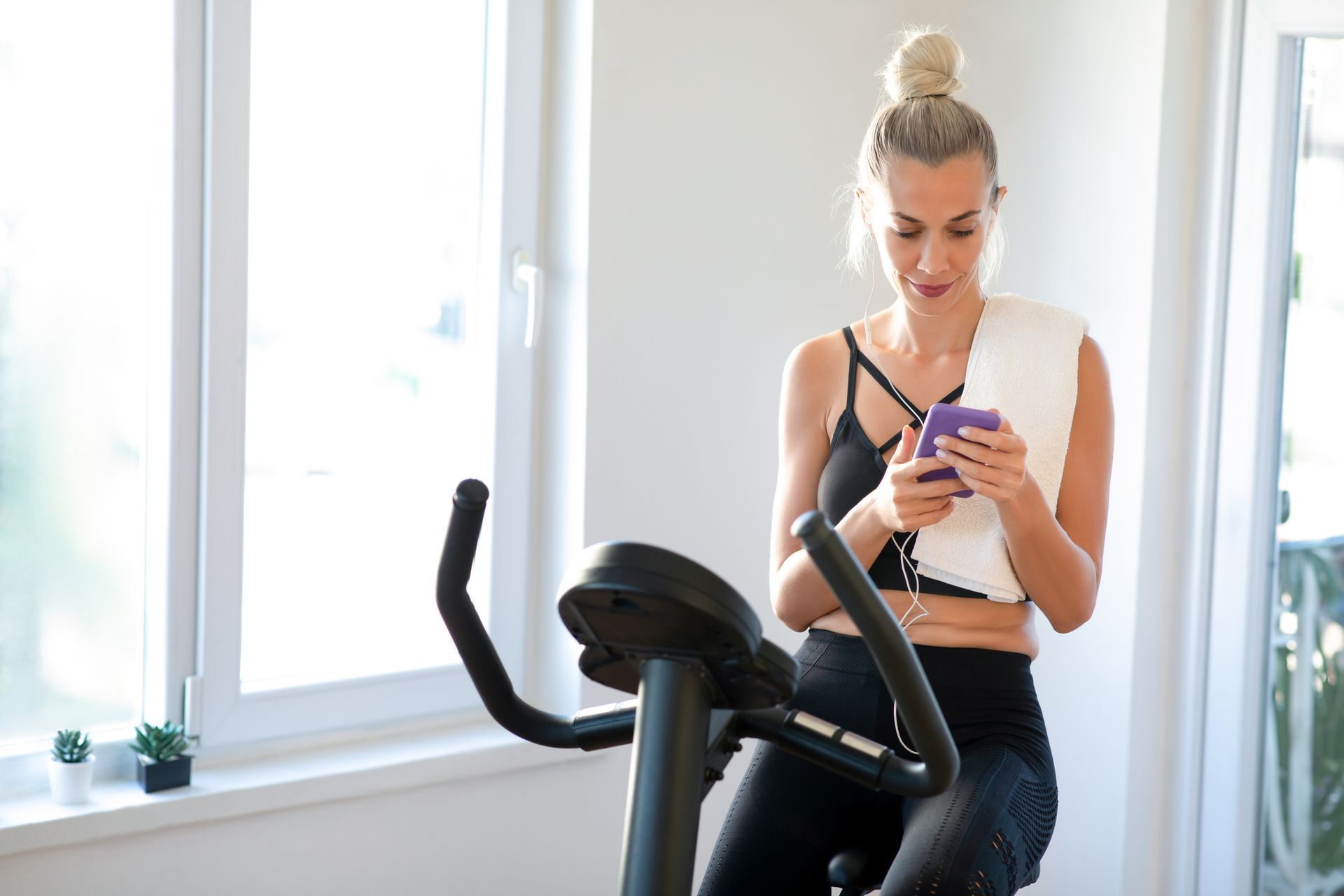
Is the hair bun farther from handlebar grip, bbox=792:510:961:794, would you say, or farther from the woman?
handlebar grip, bbox=792:510:961:794

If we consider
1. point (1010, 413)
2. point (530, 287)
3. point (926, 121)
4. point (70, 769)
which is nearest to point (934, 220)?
point (926, 121)

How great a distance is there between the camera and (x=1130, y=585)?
2363mm

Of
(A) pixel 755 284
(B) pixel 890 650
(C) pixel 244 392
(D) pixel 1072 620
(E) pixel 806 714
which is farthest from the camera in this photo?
(A) pixel 755 284

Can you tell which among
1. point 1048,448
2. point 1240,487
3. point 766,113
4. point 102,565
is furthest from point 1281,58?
point 102,565

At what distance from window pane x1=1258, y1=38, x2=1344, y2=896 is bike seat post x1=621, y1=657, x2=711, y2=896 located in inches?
74.9

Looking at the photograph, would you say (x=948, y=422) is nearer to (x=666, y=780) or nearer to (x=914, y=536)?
(x=914, y=536)

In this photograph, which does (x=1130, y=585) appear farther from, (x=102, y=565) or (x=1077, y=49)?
(x=102, y=565)

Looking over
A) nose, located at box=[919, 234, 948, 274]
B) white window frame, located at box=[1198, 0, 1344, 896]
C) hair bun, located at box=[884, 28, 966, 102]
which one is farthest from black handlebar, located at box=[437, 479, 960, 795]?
white window frame, located at box=[1198, 0, 1344, 896]

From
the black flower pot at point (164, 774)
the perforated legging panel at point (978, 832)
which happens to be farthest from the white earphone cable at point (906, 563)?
the black flower pot at point (164, 774)

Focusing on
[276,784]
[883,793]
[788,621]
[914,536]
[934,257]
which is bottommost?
[276,784]

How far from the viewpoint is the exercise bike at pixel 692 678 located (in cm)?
77

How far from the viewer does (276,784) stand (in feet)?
6.27

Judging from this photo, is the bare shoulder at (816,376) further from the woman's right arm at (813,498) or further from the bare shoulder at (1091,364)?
the bare shoulder at (1091,364)

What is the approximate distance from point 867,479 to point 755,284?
101cm
